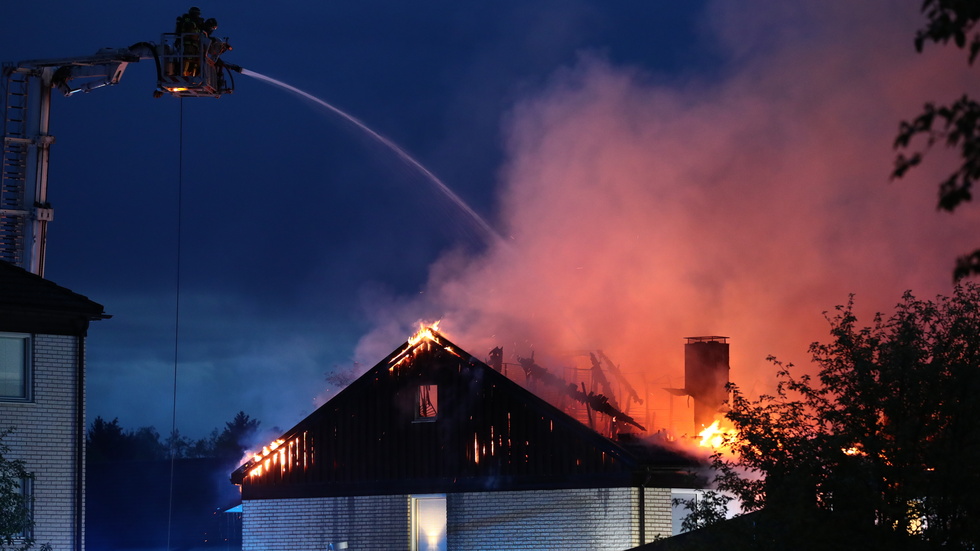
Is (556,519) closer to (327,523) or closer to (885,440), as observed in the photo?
(327,523)

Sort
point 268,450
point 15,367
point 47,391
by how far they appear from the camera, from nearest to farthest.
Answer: point 15,367
point 47,391
point 268,450

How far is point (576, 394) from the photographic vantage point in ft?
111

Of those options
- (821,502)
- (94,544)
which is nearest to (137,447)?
(94,544)

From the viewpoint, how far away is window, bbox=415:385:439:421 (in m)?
30.2

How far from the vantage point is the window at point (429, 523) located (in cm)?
2920

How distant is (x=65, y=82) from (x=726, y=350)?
16.9 meters

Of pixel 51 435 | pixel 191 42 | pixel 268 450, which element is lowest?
pixel 268 450

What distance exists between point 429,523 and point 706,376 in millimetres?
7960

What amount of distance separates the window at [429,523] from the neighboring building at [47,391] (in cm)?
763

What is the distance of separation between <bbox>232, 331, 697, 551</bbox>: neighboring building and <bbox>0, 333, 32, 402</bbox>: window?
738 cm

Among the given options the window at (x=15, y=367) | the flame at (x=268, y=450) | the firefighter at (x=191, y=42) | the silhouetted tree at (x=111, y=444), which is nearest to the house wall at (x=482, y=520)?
the flame at (x=268, y=450)

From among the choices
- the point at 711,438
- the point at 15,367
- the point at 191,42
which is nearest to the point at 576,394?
the point at 711,438

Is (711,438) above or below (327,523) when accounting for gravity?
above

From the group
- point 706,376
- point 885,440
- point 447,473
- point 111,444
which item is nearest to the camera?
point 885,440
